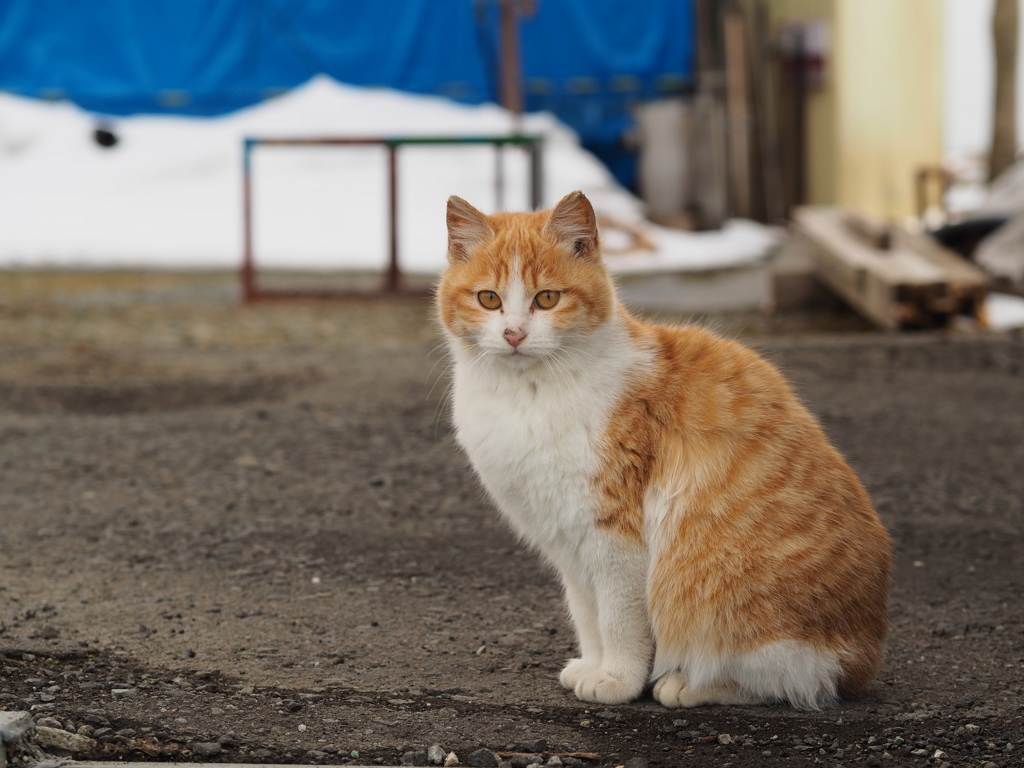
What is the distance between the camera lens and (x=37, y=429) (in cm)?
610

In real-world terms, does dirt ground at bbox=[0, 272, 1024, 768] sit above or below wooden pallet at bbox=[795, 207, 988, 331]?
below

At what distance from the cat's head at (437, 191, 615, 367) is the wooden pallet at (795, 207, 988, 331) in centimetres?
540

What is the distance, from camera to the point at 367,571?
4.17 meters

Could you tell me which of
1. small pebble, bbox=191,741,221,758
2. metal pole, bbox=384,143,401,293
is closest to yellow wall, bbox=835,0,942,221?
metal pole, bbox=384,143,401,293

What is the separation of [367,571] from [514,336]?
1530 mm

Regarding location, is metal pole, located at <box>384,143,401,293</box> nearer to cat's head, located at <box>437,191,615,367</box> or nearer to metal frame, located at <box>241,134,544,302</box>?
metal frame, located at <box>241,134,544,302</box>

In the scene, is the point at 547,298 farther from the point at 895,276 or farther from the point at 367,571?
the point at 895,276

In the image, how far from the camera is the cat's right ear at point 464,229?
312 cm

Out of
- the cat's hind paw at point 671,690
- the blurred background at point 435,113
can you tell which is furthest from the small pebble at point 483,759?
the blurred background at point 435,113

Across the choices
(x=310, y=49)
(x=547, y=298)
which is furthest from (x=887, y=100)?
(x=547, y=298)

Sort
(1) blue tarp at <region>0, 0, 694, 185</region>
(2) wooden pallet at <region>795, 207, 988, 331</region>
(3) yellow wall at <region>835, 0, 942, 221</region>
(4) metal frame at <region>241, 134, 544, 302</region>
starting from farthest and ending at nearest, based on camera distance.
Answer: (3) yellow wall at <region>835, 0, 942, 221</region> → (1) blue tarp at <region>0, 0, 694, 185</region> → (4) metal frame at <region>241, 134, 544, 302</region> → (2) wooden pallet at <region>795, 207, 988, 331</region>

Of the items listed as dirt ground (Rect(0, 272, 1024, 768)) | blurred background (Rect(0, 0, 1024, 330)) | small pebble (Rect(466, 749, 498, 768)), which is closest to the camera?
small pebble (Rect(466, 749, 498, 768))

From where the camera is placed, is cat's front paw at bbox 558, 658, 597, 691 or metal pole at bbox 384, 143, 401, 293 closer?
cat's front paw at bbox 558, 658, 597, 691

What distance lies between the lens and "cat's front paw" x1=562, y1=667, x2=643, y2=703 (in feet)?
10.0
